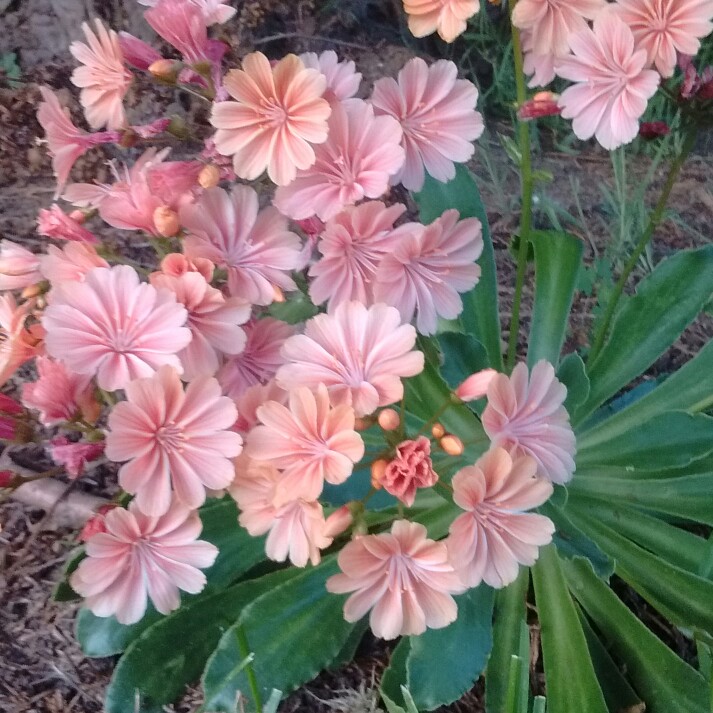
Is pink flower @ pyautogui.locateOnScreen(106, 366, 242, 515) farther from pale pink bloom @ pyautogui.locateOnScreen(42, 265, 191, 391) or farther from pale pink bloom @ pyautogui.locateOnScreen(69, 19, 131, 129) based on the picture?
pale pink bloom @ pyautogui.locateOnScreen(69, 19, 131, 129)

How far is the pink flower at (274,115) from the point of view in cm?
72

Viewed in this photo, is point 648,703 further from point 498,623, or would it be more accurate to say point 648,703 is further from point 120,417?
point 120,417

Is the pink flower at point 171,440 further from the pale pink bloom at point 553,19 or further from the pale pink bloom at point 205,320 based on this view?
the pale pink bloom at point 553,19

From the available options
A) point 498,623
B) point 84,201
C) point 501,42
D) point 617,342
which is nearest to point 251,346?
point 84,201

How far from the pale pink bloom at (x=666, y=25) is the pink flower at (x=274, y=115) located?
39 centimetres

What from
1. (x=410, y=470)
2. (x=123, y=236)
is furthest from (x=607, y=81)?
(x=123, y=236)

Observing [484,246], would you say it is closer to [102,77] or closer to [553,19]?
[553,19]

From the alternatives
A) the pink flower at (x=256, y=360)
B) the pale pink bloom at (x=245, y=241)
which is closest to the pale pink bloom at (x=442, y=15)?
the pale pink bloom at (x=245, y=241)

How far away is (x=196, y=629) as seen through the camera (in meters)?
1.00

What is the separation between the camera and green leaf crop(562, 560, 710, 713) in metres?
0.95

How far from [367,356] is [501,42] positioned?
1756 mm

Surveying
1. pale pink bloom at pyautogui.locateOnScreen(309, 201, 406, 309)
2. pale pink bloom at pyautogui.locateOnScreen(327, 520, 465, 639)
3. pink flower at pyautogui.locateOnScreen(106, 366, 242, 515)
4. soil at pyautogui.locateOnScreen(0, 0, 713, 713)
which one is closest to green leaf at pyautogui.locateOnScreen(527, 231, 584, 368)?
soil at pyautogui.locateOnScreen(0, 0, 713, 713)

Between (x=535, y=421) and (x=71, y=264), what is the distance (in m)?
0.56

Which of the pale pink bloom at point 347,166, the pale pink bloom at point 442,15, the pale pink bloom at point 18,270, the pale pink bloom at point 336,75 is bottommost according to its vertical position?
the pale pink bloom at point 18,270
